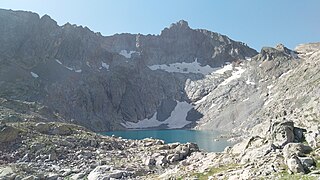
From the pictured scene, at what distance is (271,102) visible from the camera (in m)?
154

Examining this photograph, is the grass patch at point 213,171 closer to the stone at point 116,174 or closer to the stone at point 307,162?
the stone at point 307,162

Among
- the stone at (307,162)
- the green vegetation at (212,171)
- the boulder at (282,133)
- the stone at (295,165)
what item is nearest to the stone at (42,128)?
the green vegetation at (212,171)

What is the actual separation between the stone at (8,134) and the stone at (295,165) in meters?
34.9

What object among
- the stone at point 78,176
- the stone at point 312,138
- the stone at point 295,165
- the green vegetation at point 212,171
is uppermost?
the stone at point 312,138

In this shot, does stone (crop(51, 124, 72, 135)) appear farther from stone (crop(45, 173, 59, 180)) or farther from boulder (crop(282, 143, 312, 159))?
boulder (crop(282, 143, 312, 159))

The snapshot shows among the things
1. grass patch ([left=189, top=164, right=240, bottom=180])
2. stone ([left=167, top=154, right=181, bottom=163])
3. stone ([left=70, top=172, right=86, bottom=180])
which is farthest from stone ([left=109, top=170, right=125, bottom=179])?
grass patch ([left=189, top=164, right=240, bottom=180])

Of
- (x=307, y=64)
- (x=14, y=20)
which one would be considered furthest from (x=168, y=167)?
(x=14, y=20)

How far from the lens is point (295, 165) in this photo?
1750 cm

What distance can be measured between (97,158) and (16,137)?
1232 centimetres

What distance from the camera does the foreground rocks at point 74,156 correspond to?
1185 inches

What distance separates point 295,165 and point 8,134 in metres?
36.2

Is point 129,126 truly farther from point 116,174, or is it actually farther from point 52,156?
point 116,174

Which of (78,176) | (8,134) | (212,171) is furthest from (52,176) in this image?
(8,134)

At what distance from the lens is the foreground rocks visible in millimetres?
30094
